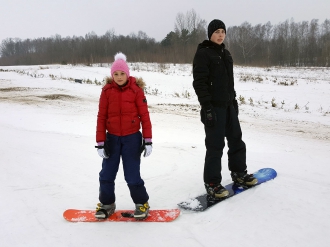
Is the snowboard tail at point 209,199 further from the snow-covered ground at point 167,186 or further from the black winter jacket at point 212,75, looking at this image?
the black winter jacket at point 212,75

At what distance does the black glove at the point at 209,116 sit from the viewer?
3004mm

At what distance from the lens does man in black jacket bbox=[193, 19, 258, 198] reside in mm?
3004

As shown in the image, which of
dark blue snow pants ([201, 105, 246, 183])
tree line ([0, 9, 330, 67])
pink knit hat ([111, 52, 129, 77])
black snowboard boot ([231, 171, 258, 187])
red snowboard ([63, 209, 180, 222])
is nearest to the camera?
pink knit hat ([111, 52, 129, 77])

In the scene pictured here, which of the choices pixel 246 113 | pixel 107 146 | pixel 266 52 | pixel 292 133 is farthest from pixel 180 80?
pixel 266 52

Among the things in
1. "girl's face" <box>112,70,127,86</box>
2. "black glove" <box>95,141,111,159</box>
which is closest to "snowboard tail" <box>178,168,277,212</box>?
"black glove" <box>95,141,111,159</box>

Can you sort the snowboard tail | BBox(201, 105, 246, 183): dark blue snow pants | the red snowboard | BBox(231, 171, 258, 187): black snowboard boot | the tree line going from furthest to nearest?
the tree line
BBox(231, 171, 258, 187): black snowboard boot
BBox(201, 105, 246, 183): dark blue snow pants
the snowboard tail
the red snowboard

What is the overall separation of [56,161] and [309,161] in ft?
13.7

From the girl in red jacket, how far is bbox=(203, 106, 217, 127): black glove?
68cm

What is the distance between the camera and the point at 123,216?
2.92 meters

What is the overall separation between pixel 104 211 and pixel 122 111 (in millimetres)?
1101

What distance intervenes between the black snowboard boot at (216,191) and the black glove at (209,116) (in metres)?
0.75

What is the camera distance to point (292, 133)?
6.91 meters

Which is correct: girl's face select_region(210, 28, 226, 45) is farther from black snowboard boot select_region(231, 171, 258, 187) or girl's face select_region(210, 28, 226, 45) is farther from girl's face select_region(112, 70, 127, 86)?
black snowboard boot select_region(231, 171, 258, 187)

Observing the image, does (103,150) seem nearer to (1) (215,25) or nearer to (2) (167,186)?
(2) (167,186)
